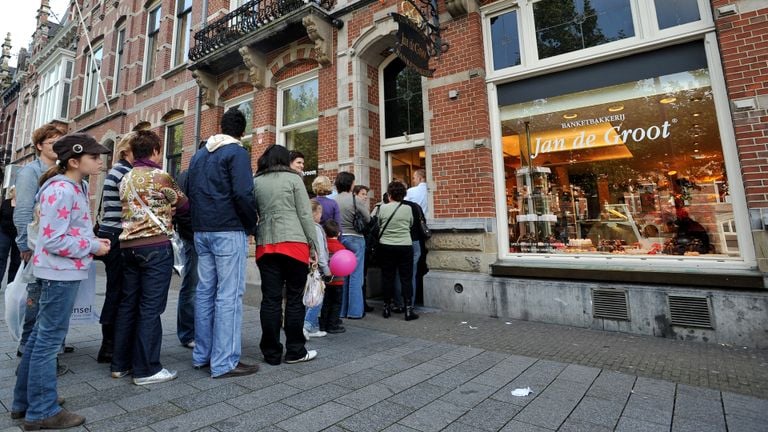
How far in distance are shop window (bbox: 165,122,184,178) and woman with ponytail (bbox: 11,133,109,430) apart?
32.7ft

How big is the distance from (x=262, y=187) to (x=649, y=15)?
5.24 meters

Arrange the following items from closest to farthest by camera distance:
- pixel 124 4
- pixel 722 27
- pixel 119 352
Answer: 1. pixel 119 352
2. pixel 722 27
3. pixel 124 4

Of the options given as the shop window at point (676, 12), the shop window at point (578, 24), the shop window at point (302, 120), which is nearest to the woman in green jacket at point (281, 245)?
Answer: the shop window at point (578, 24)

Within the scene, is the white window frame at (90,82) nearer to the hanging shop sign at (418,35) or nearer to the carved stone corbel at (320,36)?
the carved stone corbel at (320,36)

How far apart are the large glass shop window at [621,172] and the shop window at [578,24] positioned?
0.68m

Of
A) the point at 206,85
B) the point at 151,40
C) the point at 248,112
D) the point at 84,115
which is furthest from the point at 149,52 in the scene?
the point at 248,112

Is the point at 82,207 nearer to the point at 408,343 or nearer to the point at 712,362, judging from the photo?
the point at 408,343

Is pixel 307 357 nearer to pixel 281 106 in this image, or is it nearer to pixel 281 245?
pixel 281 245

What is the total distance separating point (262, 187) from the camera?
319cm

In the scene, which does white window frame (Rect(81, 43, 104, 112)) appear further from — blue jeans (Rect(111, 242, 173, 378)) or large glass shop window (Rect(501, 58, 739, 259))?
large glass shop window (Rect(501, 58, 739, 259))

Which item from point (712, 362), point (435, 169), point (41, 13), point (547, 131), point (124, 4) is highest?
point (41, 13)

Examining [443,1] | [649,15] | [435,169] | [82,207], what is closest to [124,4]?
[443,1]

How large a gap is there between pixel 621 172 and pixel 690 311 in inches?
73.4

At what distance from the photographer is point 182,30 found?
11.8m
